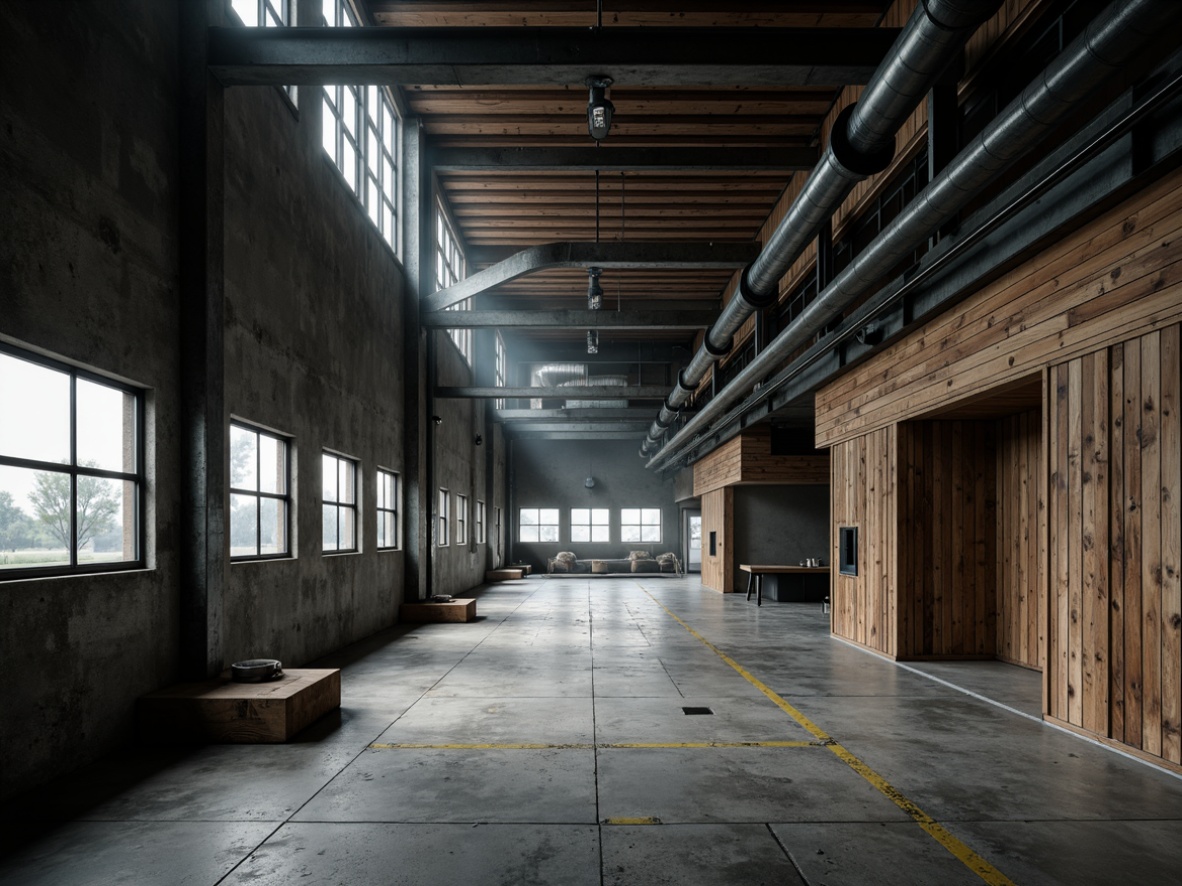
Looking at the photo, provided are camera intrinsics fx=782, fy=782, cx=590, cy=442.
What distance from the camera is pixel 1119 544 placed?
17.3ft

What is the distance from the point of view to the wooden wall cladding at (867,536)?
30.6 ft

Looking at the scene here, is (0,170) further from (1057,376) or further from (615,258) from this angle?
(615,258)

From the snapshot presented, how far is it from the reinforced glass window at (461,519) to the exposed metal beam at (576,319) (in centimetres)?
603

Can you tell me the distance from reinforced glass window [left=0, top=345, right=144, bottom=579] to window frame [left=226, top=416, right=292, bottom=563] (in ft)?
3.29

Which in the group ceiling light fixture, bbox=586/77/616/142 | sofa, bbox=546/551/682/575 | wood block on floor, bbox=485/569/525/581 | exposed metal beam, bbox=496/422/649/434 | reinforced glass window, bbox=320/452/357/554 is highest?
ceiling light fixture, bbox=586/77/616/142

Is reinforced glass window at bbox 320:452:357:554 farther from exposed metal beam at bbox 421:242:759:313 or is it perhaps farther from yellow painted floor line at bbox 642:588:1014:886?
yellow painted floor line at bbox 642:588:1014:886

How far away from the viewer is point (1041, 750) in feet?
17.6

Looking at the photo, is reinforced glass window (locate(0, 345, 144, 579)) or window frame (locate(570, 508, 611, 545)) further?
window frame (locate(570, 508, 611, 545))

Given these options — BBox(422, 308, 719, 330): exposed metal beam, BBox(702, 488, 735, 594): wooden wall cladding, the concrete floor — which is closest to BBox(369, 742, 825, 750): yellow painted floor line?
the concrete floor

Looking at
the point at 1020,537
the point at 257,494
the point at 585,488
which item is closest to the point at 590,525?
the point at 585,488

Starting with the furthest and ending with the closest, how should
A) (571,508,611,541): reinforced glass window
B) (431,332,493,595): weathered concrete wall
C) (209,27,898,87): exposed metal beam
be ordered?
1. (571,508,611,541): reinforced glass window
2. (431,332,493,595): weathered concrete wall
3. (209,27,898,87): exposed metal beam

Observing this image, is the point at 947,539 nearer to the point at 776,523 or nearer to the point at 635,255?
the point at 635,255

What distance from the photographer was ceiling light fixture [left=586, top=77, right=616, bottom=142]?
6.46m

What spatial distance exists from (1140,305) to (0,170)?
6.70 m
